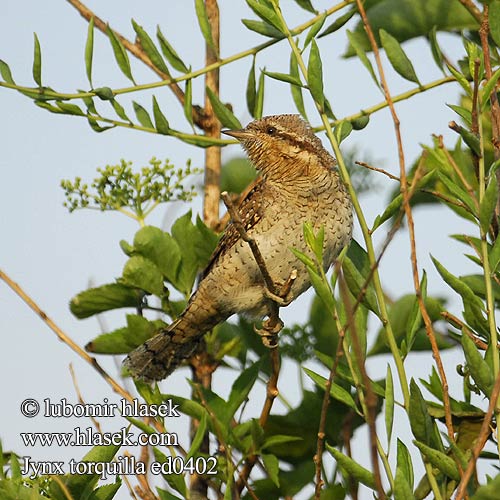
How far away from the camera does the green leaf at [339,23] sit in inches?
121

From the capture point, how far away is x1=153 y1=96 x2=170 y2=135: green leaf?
123 inches

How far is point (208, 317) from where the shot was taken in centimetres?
393

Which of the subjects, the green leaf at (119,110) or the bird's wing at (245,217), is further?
the bird's wing at (245,217)

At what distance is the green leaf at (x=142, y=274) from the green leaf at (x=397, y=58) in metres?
1.15

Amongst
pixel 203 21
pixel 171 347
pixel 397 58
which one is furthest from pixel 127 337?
pixel 397 58

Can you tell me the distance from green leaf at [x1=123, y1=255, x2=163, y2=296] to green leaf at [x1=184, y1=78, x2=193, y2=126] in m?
0.53

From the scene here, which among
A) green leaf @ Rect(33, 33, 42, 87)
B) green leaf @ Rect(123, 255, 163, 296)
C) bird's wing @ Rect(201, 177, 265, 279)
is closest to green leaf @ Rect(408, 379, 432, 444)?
green leaf @ Rect(123, 255, 163, 296)

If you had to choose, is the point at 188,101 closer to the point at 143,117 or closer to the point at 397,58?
the point at 143,117

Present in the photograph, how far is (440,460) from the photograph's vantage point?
184 centimetres

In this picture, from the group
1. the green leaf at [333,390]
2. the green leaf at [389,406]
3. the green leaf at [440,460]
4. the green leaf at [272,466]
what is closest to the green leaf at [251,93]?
the green leaf at [272,466]

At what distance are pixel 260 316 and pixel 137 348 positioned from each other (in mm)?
800

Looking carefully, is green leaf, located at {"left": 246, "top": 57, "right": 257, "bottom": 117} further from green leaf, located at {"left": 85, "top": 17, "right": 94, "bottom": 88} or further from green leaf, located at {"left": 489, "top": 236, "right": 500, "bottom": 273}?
green leaf, located at {"left": 489, "top": 236, "right": 500, "bottom": 273}

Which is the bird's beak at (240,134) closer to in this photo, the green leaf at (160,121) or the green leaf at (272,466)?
the green leaf at (160,121)

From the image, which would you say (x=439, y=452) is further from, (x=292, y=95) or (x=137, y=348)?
(x=137, y=348)
